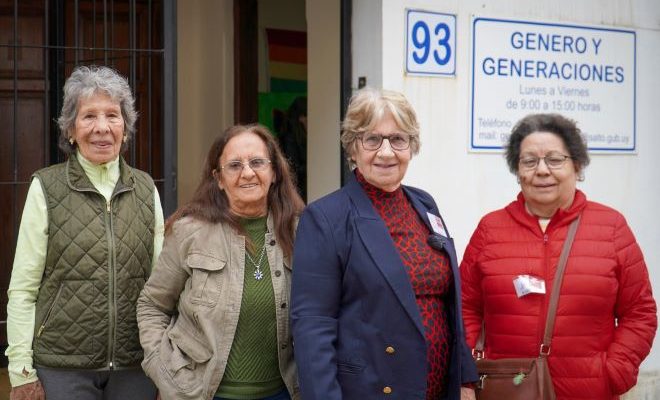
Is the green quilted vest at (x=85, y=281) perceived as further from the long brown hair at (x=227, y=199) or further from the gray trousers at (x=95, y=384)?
the long brown hair at (x=227, y=199)

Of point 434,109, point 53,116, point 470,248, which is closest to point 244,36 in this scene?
point 53,116

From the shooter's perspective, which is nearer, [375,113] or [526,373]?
[375,113]

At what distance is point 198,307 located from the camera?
3.08 meters

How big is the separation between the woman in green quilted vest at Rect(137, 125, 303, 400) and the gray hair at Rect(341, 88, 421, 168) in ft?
1.38

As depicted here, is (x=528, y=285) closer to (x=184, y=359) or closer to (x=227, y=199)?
(x=227, y=199)

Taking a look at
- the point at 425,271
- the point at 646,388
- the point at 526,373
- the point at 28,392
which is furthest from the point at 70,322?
the point at 646,388

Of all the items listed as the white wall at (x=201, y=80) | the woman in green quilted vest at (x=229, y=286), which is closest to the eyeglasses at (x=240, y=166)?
the woman in green quilted vest at (x=229, y=286)

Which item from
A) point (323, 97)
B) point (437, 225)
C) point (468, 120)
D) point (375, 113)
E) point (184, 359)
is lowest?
point (184, 359)

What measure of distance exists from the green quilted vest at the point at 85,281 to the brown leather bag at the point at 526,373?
1.29 meters

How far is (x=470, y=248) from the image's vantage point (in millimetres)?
3590

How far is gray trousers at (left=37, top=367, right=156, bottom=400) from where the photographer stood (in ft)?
10.9

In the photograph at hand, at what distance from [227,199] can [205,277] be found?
0.33 metres

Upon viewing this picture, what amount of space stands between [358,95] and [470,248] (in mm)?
936

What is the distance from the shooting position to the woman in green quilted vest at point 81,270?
3.29 meters
